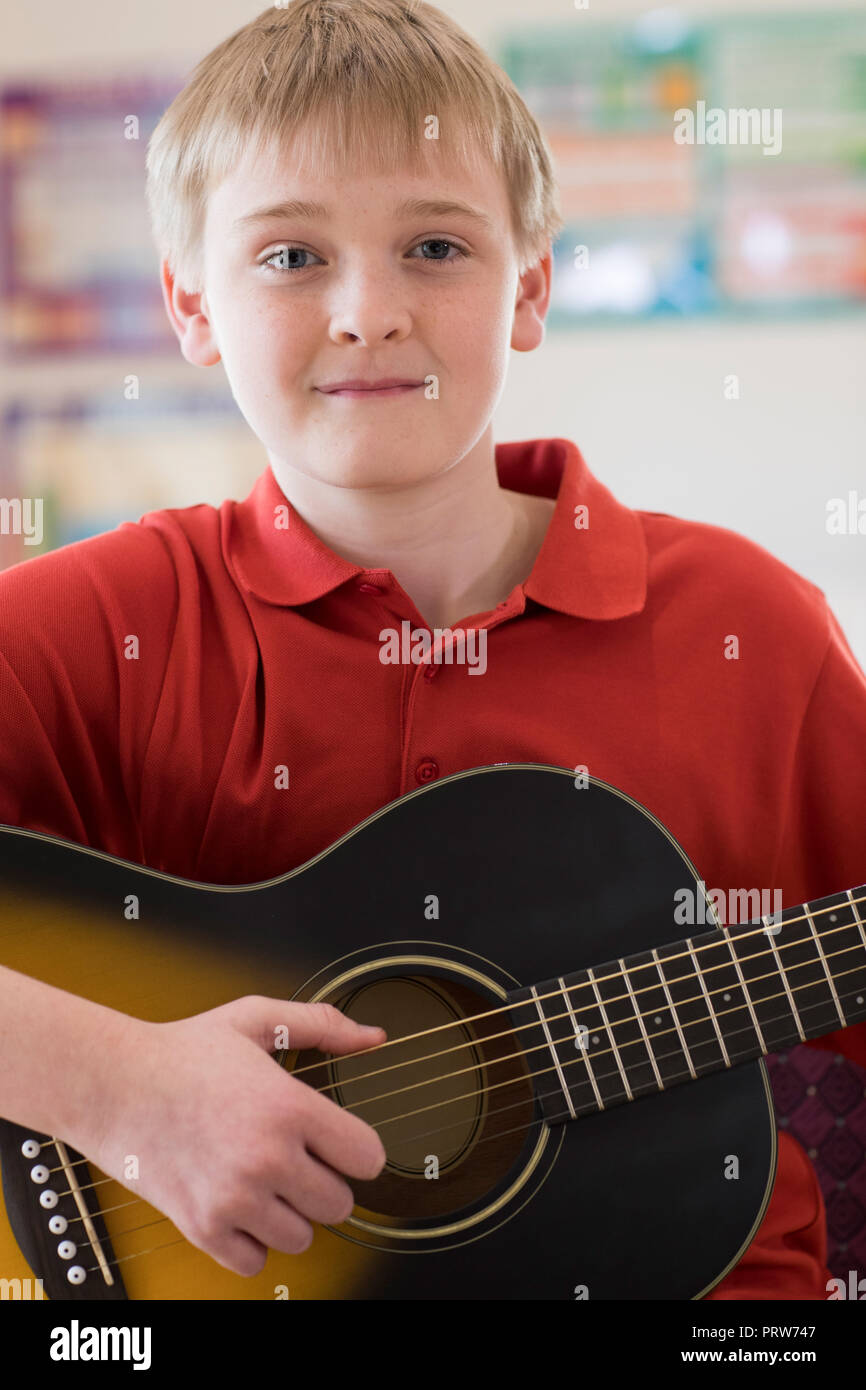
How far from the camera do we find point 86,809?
3.01 ft

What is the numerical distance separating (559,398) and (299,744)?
1528 millimetres

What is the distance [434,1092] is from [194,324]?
2.00 feet

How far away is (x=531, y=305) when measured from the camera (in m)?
1.02

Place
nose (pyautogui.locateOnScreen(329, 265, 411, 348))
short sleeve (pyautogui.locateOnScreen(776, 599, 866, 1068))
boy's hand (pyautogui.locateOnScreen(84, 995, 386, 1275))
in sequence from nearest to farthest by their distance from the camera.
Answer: boy's hand (pyautogui.locateOnScreen(84, 995, 386, 1275)) < nose (pyautogui.locateOnScreen(329, 265, 411, 348)) < short sleeve (pyautogui.locateOnScreen(776, 599, 866, 1068))

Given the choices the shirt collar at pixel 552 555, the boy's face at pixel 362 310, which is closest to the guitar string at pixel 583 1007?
the shirt collar at pixel 552 555

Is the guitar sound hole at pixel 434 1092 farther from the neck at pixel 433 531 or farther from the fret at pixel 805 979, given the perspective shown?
the neck at pixel 433 531

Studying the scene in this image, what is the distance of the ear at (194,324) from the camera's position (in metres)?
0.99

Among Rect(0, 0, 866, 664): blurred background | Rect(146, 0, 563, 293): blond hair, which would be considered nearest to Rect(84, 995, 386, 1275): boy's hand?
Rect(146, 0, 563, 293): blond hair

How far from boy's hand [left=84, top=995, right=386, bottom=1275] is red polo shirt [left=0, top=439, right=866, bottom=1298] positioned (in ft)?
0.59

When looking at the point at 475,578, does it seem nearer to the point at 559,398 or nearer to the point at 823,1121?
the point at 823,1121

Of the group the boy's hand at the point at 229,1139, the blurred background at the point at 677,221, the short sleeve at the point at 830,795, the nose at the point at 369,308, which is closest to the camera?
the boy's hand at the point at 229,1139

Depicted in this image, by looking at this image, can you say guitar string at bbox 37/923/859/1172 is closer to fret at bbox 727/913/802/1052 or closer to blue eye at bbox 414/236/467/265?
fret at bbox 727/913/802/1052

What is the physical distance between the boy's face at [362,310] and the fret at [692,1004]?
0.37 metres

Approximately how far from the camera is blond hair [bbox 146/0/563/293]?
33.5 inches
